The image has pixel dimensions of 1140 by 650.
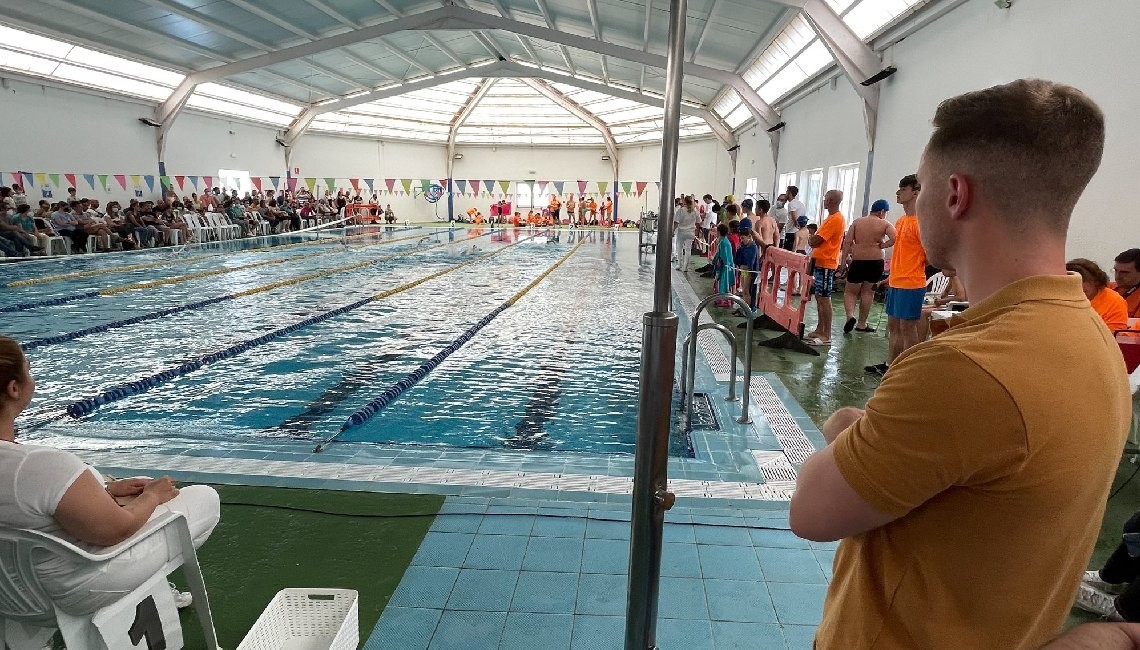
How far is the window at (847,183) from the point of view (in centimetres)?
1180

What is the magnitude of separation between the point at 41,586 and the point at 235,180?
2511cm

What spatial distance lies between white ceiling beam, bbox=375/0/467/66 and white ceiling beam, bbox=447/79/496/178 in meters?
4.26

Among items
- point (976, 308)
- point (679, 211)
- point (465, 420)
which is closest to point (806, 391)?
point (465, 420)

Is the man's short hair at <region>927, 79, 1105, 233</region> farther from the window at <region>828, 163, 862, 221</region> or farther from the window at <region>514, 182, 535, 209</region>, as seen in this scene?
the window at <region>514, 182, 535, 209</region>

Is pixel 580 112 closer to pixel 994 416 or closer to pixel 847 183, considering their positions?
pixel 847 183

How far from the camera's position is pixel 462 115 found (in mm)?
30875

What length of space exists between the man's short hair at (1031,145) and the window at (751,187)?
20468 mm

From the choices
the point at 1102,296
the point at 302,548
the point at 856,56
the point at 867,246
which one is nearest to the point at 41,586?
the point at 302,548

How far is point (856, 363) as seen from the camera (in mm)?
5930

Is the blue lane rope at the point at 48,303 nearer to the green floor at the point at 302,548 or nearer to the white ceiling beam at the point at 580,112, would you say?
the green floor at the point at 302,548

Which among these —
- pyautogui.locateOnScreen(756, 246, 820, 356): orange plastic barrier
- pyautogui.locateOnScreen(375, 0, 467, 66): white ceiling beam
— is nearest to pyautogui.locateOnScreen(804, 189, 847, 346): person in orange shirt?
pyautogui.locateOnScreen(756, 246, 820, 356): orange plastic barrier

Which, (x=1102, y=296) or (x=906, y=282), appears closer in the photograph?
(x=1102, y=296)

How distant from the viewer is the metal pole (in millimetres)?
1303

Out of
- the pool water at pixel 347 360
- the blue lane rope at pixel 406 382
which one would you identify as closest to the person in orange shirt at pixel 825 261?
the pool water at pixel 347 360
